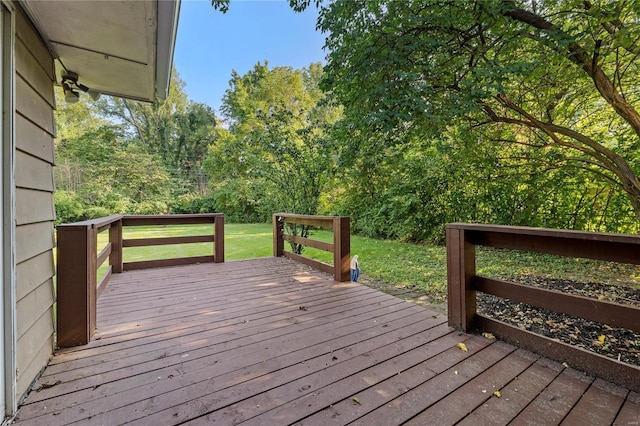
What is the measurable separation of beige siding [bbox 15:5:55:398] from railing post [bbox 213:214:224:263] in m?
2.61

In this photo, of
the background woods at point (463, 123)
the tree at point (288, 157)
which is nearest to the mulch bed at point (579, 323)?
the background woods at point (463, 123)

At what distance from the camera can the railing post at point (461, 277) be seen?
227 centimetres

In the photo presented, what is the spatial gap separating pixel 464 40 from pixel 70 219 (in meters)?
14.4

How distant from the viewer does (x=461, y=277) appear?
89.6 inches

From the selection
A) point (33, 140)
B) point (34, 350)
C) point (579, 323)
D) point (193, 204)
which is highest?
point (193, 204)

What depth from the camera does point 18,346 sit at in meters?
1.49

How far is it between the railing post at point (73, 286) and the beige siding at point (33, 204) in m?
0.06

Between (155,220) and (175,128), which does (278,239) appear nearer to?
(155,220)

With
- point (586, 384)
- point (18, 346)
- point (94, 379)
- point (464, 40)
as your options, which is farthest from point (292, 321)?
point (464, 40)

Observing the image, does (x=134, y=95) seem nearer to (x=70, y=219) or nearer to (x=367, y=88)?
(x=367, y=88)

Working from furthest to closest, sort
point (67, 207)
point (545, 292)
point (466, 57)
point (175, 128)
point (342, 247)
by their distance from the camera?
1. point (175, 128)
2. point (67, 207)
3. point (342, 247)
4. point (466, 57)
5. point (545, 292)

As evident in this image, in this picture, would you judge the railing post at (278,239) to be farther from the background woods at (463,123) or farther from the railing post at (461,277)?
the railing post at (461,277)

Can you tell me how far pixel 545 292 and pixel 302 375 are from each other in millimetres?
1652

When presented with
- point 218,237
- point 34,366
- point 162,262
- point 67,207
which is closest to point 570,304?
point 34,366
